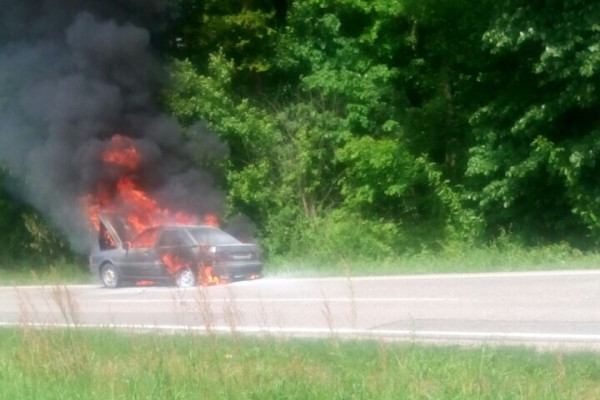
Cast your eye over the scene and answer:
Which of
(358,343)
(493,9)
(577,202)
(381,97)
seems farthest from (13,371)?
(381,97)

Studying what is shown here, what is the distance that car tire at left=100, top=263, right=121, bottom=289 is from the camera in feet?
70.1

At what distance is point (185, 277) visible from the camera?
19.9 meters

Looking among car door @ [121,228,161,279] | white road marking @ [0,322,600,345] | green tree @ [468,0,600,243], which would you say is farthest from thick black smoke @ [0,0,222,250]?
white road marking @ [0,322,600,345]

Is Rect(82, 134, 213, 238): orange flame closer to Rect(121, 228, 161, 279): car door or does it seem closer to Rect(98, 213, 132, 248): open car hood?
Rect(98, 213, 132, 248): open car hood

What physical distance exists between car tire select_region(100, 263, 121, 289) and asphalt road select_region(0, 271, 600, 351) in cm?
224

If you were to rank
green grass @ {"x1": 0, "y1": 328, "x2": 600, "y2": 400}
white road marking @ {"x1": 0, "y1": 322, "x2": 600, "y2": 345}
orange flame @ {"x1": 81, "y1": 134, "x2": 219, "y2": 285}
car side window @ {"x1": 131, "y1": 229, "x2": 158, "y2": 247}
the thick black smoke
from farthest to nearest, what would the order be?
the thick black smoke, orange flame @ {"x1": 81, "y1": 134, "x2": 219, "y2": 285}, car side window @ {"x1": 131, "y1": 229, "x2": 158, "y2": 247}, white road marking @ {"x1": 0, "y1": 322, "x2": 600, "y2": 345}, green grass @ {"x1": 0, "y1": 328, "x2": 600, "y2": 400}

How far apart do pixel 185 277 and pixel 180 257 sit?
438 mm

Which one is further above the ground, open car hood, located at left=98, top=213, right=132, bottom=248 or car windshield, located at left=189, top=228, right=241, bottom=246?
open car hood, located at left=98, top=213, right=132, bottom=248

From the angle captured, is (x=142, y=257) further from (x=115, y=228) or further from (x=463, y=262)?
(x=463, y=262)

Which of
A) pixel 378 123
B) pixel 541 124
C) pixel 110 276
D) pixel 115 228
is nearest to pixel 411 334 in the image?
pixel 541 124

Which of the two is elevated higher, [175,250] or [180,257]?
[175,250]

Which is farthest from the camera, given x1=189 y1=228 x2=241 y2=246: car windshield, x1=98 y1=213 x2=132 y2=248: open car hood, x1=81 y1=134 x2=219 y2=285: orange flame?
x1=81 y1=134 x2=219 y2=285: orange flame

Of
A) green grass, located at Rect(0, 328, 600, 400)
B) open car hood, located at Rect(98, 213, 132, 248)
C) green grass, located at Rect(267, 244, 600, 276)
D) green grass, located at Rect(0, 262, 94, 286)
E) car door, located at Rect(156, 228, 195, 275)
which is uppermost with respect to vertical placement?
open car hood, located at Rect(98, 213, 132, 248)

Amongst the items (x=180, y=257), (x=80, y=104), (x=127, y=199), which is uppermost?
(x=80, y=104)
